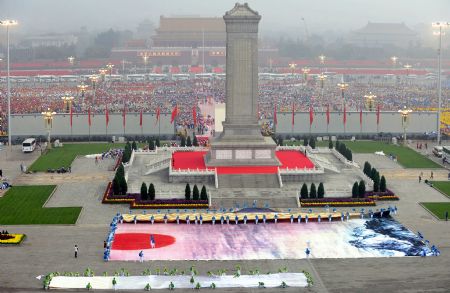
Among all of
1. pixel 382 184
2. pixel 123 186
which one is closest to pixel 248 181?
pixel 123 186

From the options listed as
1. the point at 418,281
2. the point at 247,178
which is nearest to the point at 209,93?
the point at 247,178

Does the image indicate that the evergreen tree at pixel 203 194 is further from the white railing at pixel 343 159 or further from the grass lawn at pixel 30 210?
the white railing at pixel 343 159

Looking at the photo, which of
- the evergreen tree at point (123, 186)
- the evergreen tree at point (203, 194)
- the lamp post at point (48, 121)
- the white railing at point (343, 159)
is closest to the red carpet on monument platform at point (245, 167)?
the white railing at point (343, 159)

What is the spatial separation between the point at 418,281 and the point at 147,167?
37.9 m

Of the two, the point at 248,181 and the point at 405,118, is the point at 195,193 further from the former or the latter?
the point at 405,118

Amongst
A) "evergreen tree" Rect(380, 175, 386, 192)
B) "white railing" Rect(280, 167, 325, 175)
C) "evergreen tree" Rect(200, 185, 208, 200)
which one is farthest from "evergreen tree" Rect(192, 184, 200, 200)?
"evergreen tree" Rect(380, 175, 386, 192)

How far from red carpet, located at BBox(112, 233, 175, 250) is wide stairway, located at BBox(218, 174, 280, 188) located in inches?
597

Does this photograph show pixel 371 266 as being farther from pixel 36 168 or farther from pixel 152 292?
pixel 36 168

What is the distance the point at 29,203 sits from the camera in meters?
69.2

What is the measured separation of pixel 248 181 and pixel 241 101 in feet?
29.2

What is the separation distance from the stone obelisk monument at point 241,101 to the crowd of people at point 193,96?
37037 mm

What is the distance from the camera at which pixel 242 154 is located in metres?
77.5

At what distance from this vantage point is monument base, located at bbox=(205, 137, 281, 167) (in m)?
77.2

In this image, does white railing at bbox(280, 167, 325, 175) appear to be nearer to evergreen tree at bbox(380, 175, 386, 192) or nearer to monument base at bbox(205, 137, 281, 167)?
monument base at bbox(205, 137, 281, 167)
